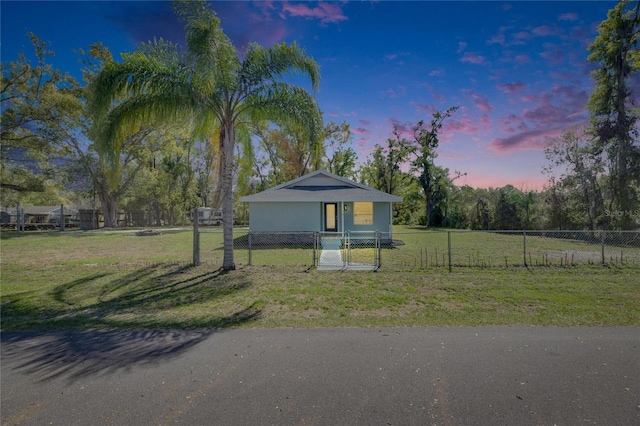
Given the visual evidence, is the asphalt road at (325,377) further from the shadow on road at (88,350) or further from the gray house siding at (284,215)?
the gray house siding at (284,215)

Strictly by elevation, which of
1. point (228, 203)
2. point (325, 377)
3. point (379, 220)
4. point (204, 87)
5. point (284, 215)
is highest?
point (204, 87)

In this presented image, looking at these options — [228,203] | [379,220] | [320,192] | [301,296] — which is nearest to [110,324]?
[301,296]

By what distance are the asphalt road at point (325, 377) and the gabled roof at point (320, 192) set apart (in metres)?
11.8

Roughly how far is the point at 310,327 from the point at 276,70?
745 centimetres

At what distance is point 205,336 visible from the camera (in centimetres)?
456

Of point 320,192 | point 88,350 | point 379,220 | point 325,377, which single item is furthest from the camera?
point 320,192

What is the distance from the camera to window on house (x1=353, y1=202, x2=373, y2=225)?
693 inches

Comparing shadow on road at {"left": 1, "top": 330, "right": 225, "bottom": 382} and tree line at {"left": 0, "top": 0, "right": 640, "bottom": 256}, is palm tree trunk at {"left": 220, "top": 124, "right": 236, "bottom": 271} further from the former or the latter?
shadow on road at {"left": 1, "top": 330, "right": 225, "bottom": 382}

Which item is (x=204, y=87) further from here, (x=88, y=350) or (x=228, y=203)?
(x=88, y=350)

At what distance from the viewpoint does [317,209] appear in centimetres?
1675

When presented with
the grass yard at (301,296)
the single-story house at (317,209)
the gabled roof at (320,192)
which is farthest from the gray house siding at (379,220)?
the grass yard at (301,296)

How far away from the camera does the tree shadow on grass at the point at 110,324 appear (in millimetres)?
3824

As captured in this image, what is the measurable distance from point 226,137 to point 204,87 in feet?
5.28

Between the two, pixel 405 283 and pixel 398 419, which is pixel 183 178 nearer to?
pixel 405 283
